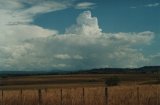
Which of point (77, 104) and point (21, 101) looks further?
point (21, 101)

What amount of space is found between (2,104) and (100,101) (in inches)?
209

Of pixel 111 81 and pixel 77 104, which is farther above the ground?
pixel 111 81

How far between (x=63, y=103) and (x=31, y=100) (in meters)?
2.41

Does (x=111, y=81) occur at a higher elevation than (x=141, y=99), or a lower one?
higher

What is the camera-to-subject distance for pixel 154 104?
2345 cm

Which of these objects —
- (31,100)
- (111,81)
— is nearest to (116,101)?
(31,100)

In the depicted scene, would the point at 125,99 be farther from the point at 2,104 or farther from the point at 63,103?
the point at 2,104

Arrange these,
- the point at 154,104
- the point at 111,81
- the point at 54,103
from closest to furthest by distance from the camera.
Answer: the point at 154,104, the point at 54,103, the point at 111,81

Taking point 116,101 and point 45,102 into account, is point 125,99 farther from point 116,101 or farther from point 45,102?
point 45,102

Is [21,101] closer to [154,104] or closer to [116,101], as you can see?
[116,101]

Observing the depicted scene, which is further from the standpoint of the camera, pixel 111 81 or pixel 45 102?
pixel 111 81

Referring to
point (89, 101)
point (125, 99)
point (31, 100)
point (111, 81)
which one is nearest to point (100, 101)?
point (89, 101)

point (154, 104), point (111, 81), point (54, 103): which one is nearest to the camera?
point (154, 104)

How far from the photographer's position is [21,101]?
2547 centimetres
